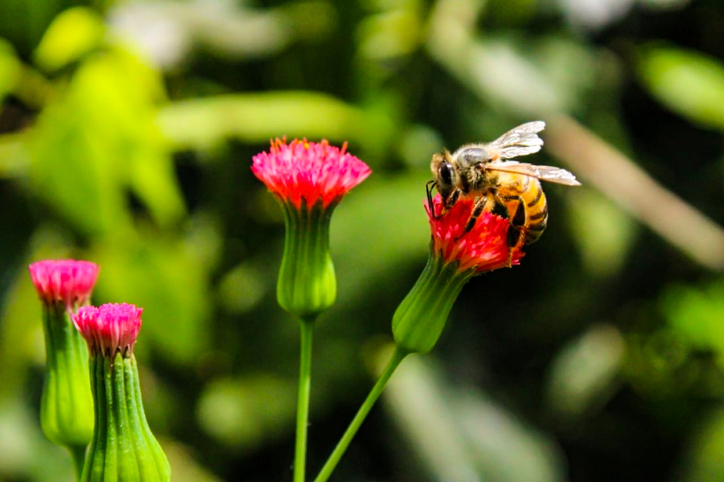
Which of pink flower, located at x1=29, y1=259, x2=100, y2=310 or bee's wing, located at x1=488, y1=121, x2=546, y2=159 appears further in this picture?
bee's wing, located at x1=488, y1=121, x2=546, y2=159

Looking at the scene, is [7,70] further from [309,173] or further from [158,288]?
[309,173]

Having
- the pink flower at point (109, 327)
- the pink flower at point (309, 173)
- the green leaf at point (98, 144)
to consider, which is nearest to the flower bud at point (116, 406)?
the pink flower at point (109, 327)

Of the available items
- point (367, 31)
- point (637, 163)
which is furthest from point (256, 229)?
point (637, 163)

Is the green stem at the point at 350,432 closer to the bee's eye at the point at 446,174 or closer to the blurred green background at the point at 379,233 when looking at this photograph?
the bee's eye at the point at 446,174

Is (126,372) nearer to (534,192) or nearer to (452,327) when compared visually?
(534,192)

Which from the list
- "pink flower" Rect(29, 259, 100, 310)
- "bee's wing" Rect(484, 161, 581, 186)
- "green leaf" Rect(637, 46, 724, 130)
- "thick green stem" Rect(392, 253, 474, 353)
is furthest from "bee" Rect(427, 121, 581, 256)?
"green leaf" Rect(637, 46, 724, 130)

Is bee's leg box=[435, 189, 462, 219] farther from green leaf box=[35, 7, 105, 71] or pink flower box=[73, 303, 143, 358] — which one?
green leaf box=[35, 7, 105, 71]
